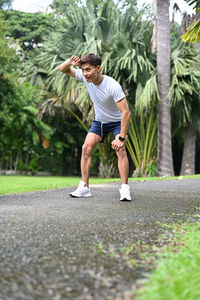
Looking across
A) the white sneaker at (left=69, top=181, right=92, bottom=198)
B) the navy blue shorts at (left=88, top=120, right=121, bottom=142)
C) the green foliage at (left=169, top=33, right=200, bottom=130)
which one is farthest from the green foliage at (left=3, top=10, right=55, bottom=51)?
the white sneaker at (left=69, top=181, right=92, bottom=198)

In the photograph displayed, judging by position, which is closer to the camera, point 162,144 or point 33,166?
point 162,144

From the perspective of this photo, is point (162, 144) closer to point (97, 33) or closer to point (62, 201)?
point (97, 33)

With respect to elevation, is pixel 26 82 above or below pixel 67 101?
above

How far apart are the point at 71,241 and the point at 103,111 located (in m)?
2.66

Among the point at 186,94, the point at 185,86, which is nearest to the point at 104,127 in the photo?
the point at 185,86

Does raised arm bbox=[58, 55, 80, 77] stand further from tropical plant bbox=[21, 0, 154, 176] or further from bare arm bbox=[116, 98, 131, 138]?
tropical plant bbox=[21, 0, 154, 176]

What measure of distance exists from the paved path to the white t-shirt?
109 cm

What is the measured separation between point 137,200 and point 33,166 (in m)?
13.1

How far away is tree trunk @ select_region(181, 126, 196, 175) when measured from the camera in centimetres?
1320

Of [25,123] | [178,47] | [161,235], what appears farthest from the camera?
[25,123]

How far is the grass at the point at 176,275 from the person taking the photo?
1443 millimetres

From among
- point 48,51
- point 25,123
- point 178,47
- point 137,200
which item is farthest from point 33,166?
point 137,200

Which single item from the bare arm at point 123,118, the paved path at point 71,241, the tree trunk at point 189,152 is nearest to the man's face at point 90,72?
the bare arm at point 123,118

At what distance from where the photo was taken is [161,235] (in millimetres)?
2631
